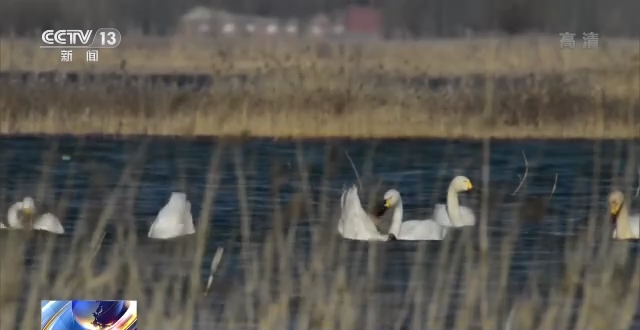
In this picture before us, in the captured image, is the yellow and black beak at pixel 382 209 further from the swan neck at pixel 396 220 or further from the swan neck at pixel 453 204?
the swan neck at pixel 453 204

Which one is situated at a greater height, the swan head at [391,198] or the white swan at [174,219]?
the swan head at [391,198]

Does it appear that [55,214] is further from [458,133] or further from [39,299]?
[458,133]

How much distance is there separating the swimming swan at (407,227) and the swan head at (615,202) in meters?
0.39

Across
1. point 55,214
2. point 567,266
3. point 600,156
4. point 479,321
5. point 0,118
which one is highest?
point 0,118

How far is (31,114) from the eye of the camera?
1767 millimetres

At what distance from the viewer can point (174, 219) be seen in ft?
5.68

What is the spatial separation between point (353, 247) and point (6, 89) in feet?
2.95

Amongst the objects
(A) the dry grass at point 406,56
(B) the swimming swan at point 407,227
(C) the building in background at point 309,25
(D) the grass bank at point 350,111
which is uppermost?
(C) the building in background at point 309,25

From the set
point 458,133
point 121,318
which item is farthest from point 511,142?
point 121,318

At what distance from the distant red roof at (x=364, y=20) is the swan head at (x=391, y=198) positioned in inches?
14.6

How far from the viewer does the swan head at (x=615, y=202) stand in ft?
5.65

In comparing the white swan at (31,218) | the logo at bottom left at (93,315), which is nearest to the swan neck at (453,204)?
the logo at bottom left at (93,315)

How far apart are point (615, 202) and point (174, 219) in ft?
3.34

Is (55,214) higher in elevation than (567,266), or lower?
higher
